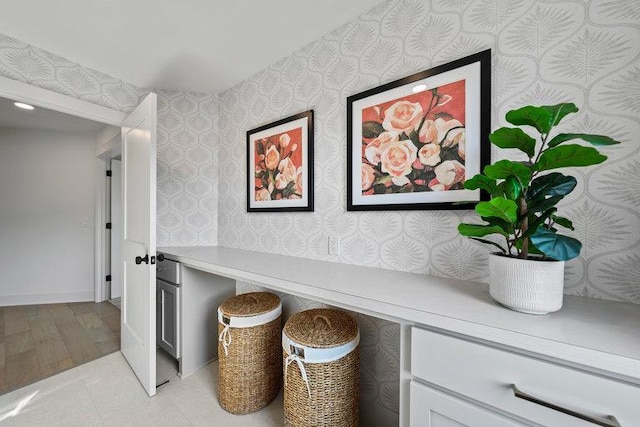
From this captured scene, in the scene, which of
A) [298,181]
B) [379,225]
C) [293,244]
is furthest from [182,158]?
[379,225]

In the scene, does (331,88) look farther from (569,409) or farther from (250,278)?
(569,409)

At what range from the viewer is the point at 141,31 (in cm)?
164

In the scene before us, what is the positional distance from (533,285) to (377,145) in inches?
37.0

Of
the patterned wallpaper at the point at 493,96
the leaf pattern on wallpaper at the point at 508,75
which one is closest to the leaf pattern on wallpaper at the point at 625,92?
the patterned wallpaper at the point at 493,96

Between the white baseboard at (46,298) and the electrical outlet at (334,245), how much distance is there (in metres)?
3.75

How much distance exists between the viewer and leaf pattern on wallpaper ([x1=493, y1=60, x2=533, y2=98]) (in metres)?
1.04

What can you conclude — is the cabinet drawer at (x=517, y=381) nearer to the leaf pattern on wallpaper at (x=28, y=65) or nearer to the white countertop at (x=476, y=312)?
the white countertop at (x=476, y=312)

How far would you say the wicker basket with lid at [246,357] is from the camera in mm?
1516

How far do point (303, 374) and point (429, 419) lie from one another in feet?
1.96

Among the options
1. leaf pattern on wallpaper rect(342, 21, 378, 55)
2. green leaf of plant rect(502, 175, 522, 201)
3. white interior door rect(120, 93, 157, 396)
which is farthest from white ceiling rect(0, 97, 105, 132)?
green leaf of plant rect(502, 175, 522, 201)

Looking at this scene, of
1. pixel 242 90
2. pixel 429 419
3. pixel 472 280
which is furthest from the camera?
pixel 242 90

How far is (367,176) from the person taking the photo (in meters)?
1.46

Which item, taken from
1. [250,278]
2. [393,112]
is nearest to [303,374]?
[250,278]

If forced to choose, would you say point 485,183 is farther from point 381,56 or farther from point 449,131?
point 381,56
